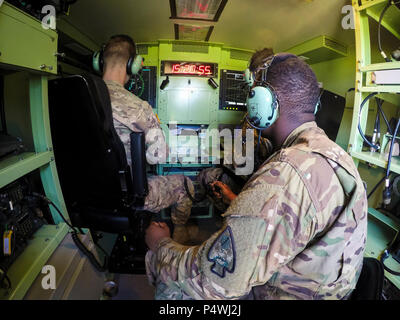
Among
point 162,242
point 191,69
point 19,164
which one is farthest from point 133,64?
point 162,242

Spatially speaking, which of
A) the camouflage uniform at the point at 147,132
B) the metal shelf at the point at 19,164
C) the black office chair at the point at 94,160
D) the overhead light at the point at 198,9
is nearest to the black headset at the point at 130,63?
the camouflage uniform at the point at 147,132

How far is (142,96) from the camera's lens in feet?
7.35

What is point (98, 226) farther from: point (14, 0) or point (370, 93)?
point (370, 93)

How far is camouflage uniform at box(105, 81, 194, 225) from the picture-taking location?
1.32 m

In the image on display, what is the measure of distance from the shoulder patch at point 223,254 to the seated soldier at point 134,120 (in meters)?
0.90

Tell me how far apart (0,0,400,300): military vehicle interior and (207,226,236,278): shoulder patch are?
0.73 meters

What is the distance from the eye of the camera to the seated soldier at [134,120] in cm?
133

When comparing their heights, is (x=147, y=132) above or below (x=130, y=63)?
below

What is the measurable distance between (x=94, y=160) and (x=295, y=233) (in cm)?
108

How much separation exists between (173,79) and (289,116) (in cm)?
168

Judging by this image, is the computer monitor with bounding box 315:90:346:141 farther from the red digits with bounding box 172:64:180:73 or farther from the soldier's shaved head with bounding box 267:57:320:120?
the red digits with bounding box 172:64:180:73

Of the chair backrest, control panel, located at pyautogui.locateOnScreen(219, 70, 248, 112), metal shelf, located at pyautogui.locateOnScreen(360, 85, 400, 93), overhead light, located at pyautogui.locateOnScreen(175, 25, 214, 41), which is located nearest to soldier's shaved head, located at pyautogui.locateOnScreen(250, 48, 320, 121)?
metal shelf, located at pyautogui.locateOnScreen(360, 85, 400, 93)

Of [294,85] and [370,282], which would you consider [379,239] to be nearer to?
[370,282]
